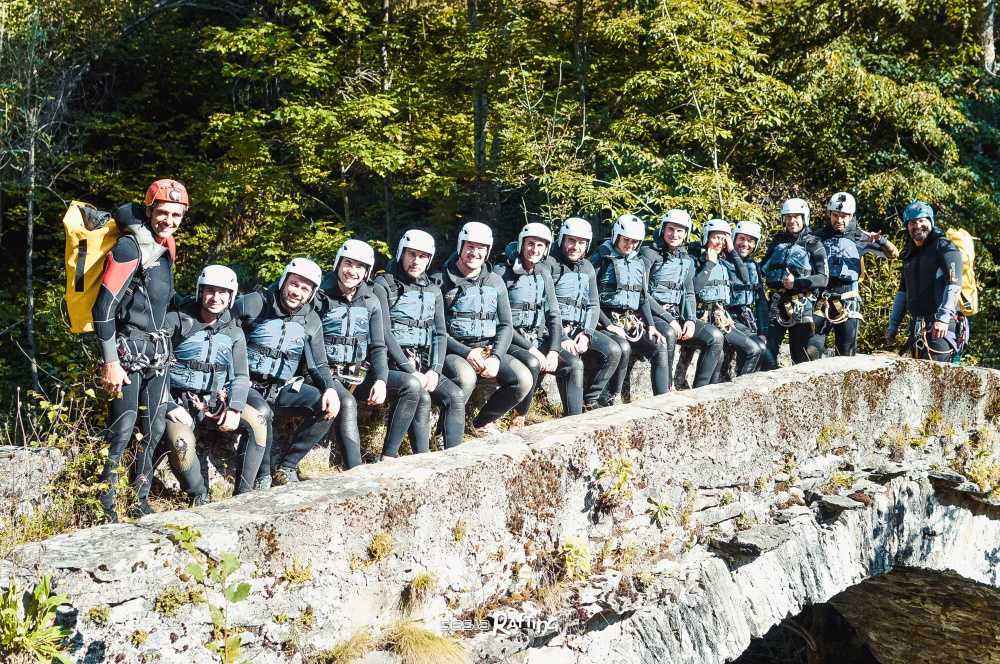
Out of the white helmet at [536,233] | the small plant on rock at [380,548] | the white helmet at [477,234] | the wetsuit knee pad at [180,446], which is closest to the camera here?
the small plant on rock at [380,548]

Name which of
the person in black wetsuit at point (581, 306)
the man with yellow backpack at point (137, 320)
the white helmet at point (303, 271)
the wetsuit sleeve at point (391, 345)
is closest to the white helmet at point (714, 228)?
the person in black wetsuit at point (581, 306)

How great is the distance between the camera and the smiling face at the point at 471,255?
6832 millimetres

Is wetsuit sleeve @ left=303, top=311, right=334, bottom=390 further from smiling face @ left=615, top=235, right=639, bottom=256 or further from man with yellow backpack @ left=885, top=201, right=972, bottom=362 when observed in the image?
man with yellow backpack @ left=885, top=201, right=972, bottom=362

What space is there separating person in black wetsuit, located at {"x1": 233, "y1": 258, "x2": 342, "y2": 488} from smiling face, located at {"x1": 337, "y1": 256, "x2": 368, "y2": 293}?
0.96 feet

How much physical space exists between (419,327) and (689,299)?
10.5 feet

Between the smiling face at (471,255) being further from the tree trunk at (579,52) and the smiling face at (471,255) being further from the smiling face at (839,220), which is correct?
the tree trunk at (579,52)

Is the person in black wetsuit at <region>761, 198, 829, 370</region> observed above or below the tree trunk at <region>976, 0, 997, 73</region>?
below

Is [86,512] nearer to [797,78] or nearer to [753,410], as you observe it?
[753,410]

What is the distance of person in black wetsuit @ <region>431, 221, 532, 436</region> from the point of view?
684 cm

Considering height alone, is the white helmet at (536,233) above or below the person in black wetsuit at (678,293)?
above

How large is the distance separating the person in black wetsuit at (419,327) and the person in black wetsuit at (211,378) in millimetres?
1172

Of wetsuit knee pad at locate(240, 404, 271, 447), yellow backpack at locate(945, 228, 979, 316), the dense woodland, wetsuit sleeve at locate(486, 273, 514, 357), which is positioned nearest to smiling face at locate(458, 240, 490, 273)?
wetsuit sleeve at locate(486, 273, 514, 357)

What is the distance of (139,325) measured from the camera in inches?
201

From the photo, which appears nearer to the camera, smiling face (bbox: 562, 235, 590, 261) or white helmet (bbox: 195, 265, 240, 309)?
white helmet (bbox: 195, 265, 240, 309)
